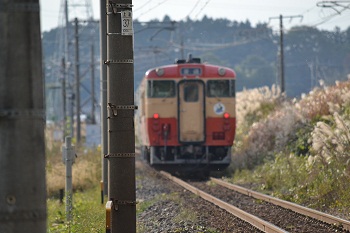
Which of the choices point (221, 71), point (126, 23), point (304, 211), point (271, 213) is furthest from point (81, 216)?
point (221, 71)

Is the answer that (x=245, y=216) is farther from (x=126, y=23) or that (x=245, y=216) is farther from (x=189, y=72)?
(x=189, y=72)

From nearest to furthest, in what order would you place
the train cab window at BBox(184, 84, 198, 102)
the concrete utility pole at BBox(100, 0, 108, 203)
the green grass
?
the green grass, the concrete utility pole at BBox(100, 0, 108, 203), the train cab window at BBox(184, 84, 198, 102)

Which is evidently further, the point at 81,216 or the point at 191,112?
the point at 191,112

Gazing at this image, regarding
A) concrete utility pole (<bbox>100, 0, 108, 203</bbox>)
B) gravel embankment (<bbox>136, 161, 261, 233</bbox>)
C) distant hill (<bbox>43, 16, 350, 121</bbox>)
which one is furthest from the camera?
distant hill (<bbox>43, 16, 350, 121</bbox>)

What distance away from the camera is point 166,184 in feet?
71.3

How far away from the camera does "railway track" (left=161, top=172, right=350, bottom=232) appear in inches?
453

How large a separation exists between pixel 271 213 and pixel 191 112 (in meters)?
9.92

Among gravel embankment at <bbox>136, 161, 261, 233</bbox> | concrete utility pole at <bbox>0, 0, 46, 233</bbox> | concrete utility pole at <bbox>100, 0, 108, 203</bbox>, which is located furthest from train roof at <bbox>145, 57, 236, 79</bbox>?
concrete utility pole at <bbox>0, 0, 46, 233</bbox>

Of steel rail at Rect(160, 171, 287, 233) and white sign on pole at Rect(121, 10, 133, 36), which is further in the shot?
steel rail at Rect(160, 171, 287, 233)

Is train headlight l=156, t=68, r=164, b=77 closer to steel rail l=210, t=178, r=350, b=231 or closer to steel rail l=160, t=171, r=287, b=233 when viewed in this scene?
steel rail l=160, t=171, r=287, b=233

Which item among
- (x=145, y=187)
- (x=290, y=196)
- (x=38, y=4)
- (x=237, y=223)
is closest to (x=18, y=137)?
(x=38, y=4)

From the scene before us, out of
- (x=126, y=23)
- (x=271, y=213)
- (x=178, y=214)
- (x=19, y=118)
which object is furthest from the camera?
(x=271, y=213)

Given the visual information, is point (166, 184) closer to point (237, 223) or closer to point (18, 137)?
point (237, 223)

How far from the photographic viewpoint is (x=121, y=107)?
8352 millimetres
